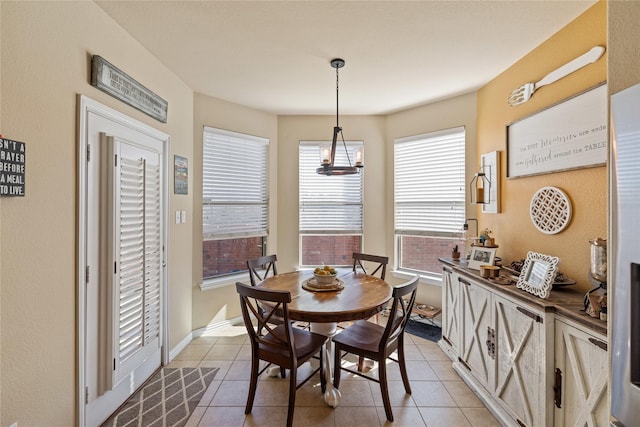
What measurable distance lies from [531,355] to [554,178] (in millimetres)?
1274

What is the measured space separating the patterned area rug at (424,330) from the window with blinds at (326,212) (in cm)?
116

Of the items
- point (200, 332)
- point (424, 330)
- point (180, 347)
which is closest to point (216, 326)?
point (200, 332)

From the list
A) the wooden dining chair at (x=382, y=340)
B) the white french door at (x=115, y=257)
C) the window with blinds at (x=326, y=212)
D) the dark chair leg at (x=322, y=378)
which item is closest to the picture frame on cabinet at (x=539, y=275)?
the wooden dining chair at (x=382, y=340)

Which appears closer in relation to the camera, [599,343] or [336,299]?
[599,343]

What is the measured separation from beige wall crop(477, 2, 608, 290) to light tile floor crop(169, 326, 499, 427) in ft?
3.95

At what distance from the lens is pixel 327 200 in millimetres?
4027

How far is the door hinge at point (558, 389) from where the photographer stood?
1.54 m

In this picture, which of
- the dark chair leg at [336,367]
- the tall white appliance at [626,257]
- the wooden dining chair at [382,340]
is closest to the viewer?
the tall white appliance at [626,257]

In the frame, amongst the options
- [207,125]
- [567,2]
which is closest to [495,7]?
[567,2]

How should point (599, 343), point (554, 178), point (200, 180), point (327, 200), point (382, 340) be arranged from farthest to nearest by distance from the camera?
point (327, 200) < point (200, 180) < point (554, 178) < point (382, 340) < point (599, 343)

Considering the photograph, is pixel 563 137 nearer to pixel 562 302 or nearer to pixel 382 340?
pixel 562 302

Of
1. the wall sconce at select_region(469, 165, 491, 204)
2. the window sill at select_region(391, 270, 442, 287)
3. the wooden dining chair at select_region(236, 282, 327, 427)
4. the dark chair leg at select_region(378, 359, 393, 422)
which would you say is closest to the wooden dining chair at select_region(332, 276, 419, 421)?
the dark chair leg at select_region(378, 359, 393, 422)

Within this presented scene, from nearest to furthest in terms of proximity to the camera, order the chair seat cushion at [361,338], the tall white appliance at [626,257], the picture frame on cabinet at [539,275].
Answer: the tall white appliance at [626,257] < the picture frame on cabinet at [539,275] < the chair seat cushion at [361,338]

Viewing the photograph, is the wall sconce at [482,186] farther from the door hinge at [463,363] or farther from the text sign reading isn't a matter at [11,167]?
the text sign reading isn't a matter at [11,167]
